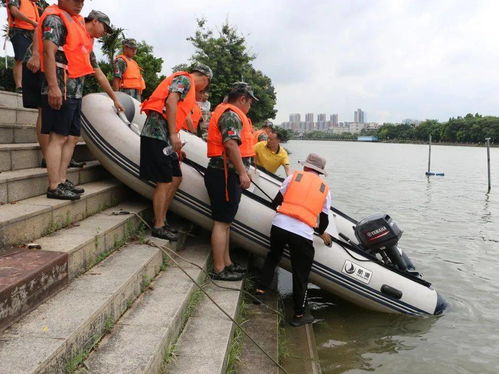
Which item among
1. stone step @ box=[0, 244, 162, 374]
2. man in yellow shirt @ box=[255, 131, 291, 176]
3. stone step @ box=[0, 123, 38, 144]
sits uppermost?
stone step @ box=[0, 123, 38, 144]

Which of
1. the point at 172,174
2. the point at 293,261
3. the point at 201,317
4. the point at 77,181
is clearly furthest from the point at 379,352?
the point at 77,181

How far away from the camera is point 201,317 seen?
11.5ft

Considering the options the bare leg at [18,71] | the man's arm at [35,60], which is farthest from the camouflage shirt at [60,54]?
the bare leg at [18,71]

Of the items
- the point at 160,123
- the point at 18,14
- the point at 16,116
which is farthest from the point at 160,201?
the point at 18,14

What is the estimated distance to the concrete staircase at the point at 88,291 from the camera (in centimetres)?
233

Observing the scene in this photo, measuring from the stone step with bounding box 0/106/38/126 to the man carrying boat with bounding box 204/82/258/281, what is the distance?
2.31m

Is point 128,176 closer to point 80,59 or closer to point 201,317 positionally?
point 80,59

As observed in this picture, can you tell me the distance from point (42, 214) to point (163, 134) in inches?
55.9

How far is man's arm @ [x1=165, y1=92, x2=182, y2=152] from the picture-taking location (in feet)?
13.6

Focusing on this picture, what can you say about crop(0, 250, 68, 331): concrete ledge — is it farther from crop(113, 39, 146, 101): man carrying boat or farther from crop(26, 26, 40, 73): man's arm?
crop(113, 39, 146, 101): man carrying boat

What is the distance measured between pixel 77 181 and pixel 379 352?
3.54 metres

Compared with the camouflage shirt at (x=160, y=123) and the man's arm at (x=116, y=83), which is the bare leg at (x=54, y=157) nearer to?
the camouflage shirt at (x=160, y=123)

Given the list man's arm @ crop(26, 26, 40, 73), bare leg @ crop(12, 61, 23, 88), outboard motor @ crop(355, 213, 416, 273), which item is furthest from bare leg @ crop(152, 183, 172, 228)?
bare leg @ crop(12, 61, 23, 88)

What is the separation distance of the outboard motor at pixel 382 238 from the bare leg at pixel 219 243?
71.6 inches
